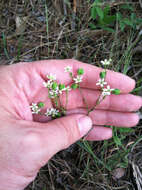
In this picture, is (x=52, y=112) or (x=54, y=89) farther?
(x=52, y=112)

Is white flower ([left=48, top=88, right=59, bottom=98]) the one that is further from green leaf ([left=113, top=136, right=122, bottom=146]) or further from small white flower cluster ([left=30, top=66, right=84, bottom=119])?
green leaf ([left=113, top=136, right=122, bottom=146])

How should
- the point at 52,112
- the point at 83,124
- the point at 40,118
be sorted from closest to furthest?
the point at 83,124 < the point at 52,112 < the point at 40,118

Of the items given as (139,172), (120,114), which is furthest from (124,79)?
(139,172)

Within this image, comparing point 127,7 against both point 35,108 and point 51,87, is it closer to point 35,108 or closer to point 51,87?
point 51,87

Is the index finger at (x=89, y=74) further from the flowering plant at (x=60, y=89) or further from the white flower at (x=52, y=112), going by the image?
the white flower at (x=52, y=112)

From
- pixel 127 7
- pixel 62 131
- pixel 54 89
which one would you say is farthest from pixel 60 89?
pixel 127 7

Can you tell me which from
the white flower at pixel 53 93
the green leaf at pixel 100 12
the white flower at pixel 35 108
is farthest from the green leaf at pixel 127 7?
the white flower at pixel 35 108
